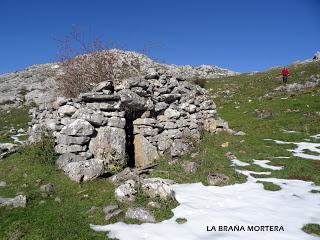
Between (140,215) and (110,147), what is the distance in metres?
6.72

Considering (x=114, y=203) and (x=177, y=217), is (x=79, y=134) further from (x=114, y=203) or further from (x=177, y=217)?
(x=177, y=217)

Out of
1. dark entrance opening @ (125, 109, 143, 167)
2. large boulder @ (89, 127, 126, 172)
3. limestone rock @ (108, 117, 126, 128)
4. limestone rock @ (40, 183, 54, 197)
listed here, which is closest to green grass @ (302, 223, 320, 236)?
large boulder @ (89, 127, 126, 172)

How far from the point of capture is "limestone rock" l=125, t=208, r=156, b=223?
13344mm

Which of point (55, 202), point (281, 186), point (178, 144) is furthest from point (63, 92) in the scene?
point (281, 186)

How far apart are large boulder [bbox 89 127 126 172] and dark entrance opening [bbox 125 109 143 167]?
1.36 meters

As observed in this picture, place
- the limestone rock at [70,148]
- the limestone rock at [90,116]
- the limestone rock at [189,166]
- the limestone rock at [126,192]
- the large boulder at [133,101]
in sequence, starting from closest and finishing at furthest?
the limestone rock at [126,192] → the limestone rock at [70,148] → the limestone rock at [189,166] → the limestone rock at [90,116] → the large boulder at [133,101]

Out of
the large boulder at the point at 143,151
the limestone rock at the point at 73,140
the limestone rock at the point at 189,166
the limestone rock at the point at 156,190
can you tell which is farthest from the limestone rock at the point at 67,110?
the limestone rock at the point at 156,190

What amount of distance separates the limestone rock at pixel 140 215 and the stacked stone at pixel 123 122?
427cm

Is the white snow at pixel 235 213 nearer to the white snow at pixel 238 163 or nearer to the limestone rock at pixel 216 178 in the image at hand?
the limestone rock at pixel 216 178

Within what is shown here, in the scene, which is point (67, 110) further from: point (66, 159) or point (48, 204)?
point (48, 204)

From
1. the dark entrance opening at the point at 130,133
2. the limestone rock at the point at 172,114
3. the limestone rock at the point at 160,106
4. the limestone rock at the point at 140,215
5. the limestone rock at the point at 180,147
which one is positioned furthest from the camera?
the limestone rock at the point at 172,114

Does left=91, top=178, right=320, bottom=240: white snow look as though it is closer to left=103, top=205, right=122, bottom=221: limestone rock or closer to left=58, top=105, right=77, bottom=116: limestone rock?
left=103, top=205, right=122, bottom=221: limestone rock

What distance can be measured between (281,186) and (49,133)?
12793 mm

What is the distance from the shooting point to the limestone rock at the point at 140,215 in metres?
13.3
